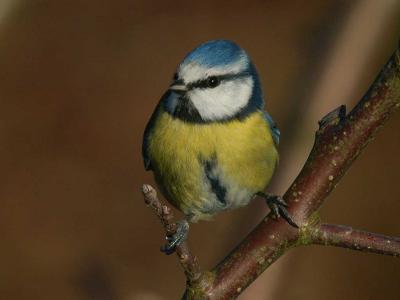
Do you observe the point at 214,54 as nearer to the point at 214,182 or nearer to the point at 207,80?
the point at 207,80

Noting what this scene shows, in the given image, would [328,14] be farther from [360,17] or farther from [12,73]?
[12,73]

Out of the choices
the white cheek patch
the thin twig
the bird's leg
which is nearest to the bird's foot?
the thin twig

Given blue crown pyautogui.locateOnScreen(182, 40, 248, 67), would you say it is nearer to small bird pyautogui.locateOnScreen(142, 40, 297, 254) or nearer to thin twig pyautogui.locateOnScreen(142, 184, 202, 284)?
small bird pyautogui.locateOnScreen(142, 40, 297, 254)

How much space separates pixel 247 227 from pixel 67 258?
31.2 inches

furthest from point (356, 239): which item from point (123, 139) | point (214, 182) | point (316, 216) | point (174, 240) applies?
point (123, 139)

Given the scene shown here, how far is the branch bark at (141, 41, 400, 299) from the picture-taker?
0.83 meters

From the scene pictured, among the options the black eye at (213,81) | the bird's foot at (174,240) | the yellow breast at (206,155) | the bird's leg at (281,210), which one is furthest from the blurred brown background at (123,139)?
the bird's leg at (281,210)

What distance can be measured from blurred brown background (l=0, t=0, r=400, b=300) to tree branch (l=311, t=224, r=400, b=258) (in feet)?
2.46

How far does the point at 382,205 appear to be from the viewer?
1978 mm

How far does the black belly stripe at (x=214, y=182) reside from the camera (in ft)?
4.26

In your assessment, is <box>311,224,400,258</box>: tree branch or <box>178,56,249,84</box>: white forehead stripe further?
<box>178,56,249,84</box>: white forehead stripe

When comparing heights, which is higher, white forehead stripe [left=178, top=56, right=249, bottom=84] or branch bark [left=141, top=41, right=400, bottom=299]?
white forehead stripe [left=178, top=56, right=249, bottom=84]

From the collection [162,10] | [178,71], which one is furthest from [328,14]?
[178,71]

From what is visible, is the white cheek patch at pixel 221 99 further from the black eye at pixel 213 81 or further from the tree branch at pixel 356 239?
the tree branch at pixel 356 239
